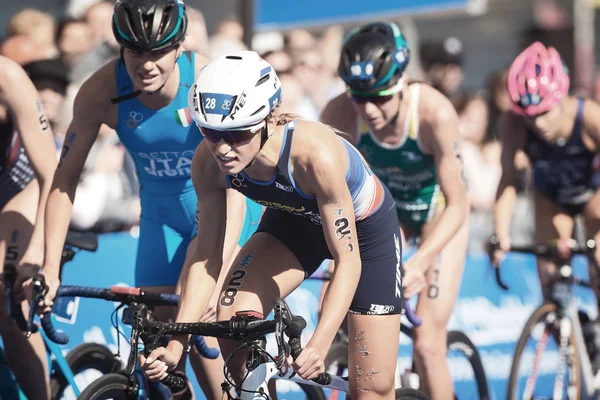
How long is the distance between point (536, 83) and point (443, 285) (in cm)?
170

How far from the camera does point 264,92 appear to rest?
425 cm

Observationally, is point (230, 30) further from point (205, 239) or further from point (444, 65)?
point (205, 239)

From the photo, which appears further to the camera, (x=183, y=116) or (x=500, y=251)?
(x=500, y=251)

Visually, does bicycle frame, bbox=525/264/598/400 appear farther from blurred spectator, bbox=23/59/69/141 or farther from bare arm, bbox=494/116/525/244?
blurred spectator, bbox=23/59/69/141

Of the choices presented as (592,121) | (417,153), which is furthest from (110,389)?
(592,121)

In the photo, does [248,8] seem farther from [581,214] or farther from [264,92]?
[264,92]

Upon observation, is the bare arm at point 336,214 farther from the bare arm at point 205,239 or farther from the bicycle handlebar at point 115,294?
the bicycle handlebar at point 115,294

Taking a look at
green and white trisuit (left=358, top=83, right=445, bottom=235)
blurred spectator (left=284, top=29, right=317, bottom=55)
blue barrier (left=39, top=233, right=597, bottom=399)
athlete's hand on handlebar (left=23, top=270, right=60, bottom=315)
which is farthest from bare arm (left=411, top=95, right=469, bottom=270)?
blurred spectator (left=284, top=29, right=317, bottom=55)

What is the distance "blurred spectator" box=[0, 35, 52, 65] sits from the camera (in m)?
7.53

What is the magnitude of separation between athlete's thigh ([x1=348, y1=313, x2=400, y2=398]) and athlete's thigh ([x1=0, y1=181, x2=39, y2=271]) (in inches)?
83.5

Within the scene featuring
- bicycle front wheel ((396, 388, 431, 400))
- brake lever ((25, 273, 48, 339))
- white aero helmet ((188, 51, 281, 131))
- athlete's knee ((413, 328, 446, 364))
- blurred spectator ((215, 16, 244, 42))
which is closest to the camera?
white aero helmet ((188, 51, 281, 131))

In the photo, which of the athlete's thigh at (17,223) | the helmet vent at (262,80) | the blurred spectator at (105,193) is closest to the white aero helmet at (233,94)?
the helmet vent at (262,80)

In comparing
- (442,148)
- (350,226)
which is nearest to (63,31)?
(442,148)

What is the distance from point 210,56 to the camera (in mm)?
9328
